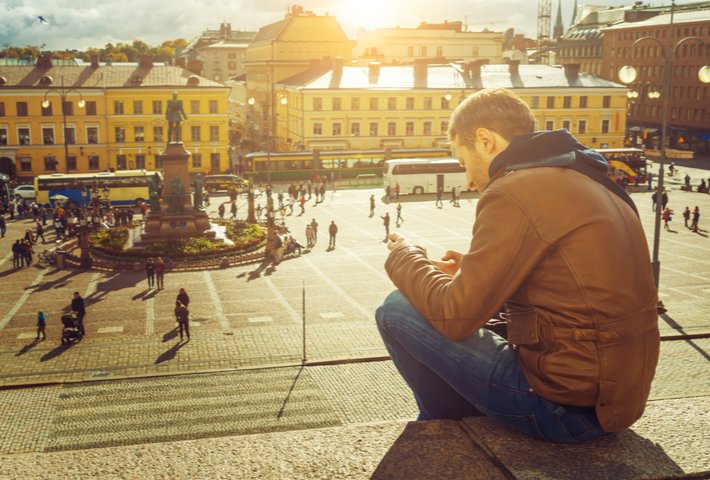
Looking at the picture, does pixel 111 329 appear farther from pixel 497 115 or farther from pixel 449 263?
pixel 497 115

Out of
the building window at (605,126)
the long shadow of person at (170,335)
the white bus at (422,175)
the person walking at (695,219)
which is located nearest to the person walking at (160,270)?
the long shadow of person at (170,335)

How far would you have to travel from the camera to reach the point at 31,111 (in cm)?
6353

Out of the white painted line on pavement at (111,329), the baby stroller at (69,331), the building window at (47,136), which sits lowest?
the white painted line on pavement at (111,329)

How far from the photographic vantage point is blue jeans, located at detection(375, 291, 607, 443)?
3275 millimetres

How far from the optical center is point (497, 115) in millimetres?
3508

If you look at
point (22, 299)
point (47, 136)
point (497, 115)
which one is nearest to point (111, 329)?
point (22, 299)

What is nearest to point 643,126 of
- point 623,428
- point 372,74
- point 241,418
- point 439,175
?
point 372,74

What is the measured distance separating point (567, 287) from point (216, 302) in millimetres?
24066

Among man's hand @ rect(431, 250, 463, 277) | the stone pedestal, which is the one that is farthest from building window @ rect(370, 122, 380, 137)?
man's hand @ rect(431, 250, 463, 277)

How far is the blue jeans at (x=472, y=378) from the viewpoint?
10.7 feet

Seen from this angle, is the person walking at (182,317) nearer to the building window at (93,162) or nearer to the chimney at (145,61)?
the building window at (93,162)

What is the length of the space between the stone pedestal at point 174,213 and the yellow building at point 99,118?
A: 2704 cm

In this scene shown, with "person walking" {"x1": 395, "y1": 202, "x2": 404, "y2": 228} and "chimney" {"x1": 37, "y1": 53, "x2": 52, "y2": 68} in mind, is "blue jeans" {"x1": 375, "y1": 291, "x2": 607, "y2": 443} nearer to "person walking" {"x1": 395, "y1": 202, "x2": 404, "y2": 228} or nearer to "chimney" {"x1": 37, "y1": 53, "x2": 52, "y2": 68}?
"person walking" {"x1": 395, "y1": 202, "x2": 404, "y2": 228}

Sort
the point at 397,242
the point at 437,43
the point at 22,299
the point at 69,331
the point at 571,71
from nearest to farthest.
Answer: the point at 397,242 < the point at 69,331 < the point at 22,299 < the point at 571,71 < the point at 437,43
